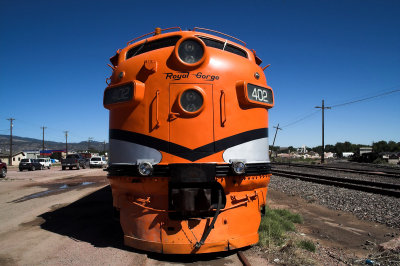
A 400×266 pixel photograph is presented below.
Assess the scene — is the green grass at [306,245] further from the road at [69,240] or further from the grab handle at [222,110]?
the grab handle at [222,110]

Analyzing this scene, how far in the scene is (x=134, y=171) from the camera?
3.86 m

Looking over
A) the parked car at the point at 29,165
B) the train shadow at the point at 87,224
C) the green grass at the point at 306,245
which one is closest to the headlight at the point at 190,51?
the train shadow at the point at 87,224

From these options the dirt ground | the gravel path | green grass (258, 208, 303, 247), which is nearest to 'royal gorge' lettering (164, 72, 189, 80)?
the dirt ground

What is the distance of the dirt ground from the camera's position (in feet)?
13.0

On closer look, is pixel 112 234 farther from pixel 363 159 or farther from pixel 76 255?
pixel 363 159

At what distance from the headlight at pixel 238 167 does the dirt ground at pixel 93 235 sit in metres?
1.26

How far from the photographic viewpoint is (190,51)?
4.05 metres

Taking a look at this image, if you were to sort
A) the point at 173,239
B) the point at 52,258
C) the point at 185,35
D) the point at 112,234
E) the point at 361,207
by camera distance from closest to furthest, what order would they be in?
1. the point at 173,239
2. the point at 52,258
3. the point at 185,35
4. the point at 112,234
5. the point at 361,207

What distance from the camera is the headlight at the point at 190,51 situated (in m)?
4.03

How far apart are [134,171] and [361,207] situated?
740 centimetres

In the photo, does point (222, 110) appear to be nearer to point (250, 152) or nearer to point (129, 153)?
point (250, 152)

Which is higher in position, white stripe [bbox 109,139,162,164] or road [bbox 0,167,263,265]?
white stripe [bbox 109,139,162,164]

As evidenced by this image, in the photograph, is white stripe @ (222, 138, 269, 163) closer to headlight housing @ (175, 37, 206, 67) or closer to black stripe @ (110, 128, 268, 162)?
black stripe @ (110, 128, 268, 162)

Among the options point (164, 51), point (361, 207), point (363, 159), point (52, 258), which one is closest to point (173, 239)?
point (52, 258)
